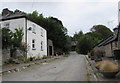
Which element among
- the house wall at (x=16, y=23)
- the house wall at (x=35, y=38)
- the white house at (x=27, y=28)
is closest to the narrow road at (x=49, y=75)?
the white house at (x=27, y=28)

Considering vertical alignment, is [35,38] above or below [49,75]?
above

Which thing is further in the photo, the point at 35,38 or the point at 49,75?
the point at 35,38

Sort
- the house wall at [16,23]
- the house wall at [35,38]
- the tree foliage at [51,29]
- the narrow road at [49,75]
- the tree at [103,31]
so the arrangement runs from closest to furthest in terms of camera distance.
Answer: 1. the narrow road at [49,75]
2. the house wall at [16,23]
3. the house wall at [35,38]
4. the tree foliage at [51,29]
5. the tree at [103,31]

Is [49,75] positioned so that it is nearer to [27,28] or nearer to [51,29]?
[27,28]

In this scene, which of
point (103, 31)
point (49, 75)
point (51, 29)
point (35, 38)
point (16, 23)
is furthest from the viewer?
point (103, 31)

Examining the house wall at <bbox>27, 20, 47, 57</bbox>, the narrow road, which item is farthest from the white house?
the narrow road

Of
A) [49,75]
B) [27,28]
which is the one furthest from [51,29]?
[49,75]

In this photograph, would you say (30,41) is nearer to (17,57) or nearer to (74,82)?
(17,57)

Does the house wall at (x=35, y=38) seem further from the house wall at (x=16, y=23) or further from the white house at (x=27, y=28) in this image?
the house wall at (x=16, y=23)

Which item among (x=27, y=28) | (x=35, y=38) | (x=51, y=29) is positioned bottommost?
(x=35, y=38)

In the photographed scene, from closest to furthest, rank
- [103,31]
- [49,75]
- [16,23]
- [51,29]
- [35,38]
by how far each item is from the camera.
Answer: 1. [49,75]
2. [16,23]
3. [35,38]
4. [51,29]
5. [103,31]

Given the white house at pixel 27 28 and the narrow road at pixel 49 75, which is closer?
the narrow road at pixel 49 75

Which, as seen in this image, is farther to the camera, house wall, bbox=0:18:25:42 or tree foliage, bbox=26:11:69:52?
tree foliage, bbox=26:11:69:52

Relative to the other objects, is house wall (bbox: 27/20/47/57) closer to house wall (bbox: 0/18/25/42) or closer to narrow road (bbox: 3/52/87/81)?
house wall (bbox: 0/18/25/42)
